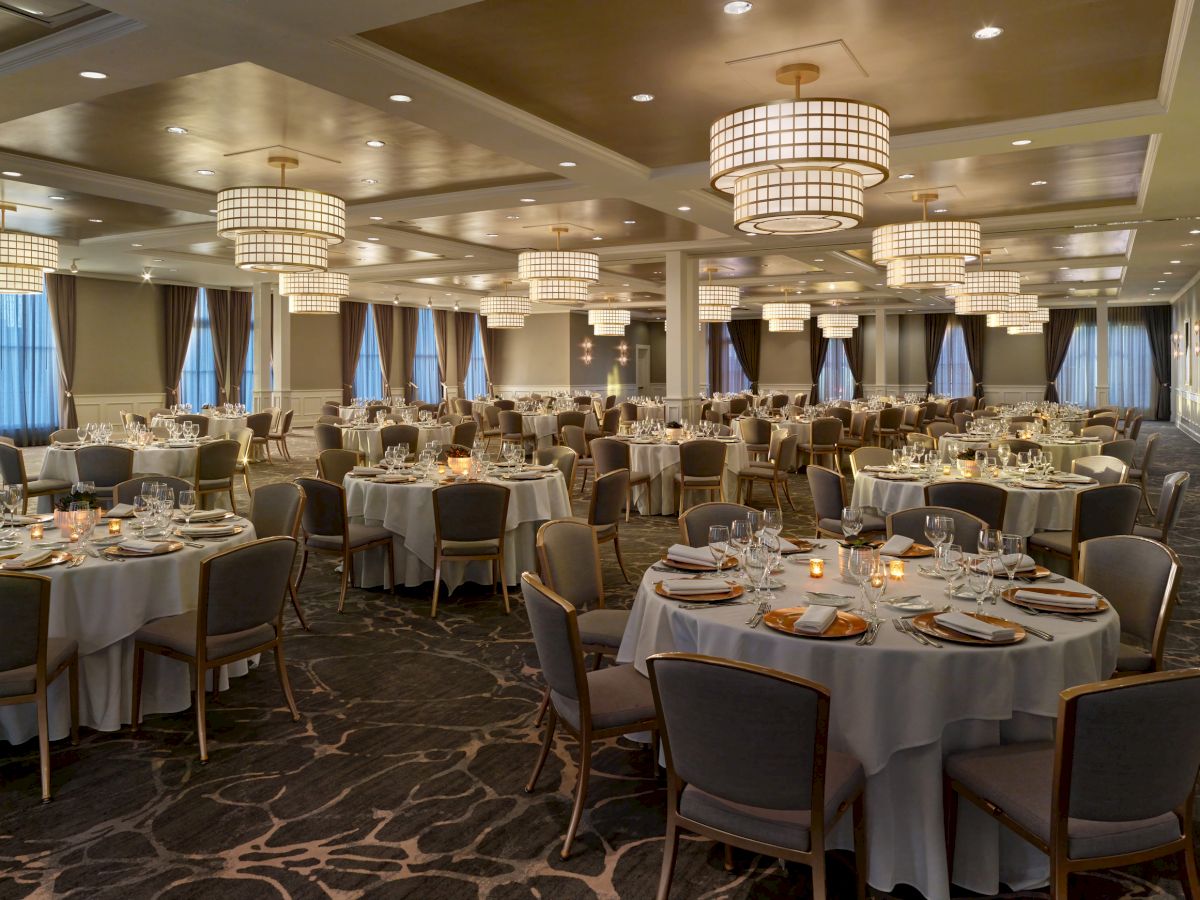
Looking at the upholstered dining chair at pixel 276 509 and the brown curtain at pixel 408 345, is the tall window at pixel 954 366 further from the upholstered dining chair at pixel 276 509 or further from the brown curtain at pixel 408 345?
the upholstered dining chair at pixel 276 509

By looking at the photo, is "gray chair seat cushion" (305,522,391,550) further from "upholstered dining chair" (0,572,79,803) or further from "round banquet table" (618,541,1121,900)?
"round banquet table" (618,541,1121,900)

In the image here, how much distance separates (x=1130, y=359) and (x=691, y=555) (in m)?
26.1

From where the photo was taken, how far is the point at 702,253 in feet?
43.5

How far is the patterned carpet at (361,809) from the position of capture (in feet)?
9.91

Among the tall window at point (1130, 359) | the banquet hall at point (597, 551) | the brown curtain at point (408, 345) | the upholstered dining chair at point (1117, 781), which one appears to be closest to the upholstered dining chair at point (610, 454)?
the banquet hall at point (597, 551)

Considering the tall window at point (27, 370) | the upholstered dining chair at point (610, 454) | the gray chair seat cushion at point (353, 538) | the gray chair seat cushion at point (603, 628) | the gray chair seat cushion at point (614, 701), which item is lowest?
the gray chair seat cushion at point (614, 701)

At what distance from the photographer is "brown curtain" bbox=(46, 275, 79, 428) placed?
52.1ft

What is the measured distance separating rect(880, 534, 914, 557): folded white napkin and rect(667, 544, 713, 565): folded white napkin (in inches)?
33.6

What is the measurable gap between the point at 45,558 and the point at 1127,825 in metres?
4.37

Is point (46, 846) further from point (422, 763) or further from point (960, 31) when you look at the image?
point (960, 31)

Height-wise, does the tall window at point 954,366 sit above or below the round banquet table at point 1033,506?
above

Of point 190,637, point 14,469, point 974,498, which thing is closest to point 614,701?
point 190,637

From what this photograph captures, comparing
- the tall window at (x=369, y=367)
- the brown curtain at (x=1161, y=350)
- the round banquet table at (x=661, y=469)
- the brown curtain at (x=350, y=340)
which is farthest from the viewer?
the brown curtain at (x=1161, y=350)

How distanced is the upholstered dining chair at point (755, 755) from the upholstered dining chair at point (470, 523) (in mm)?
3686
